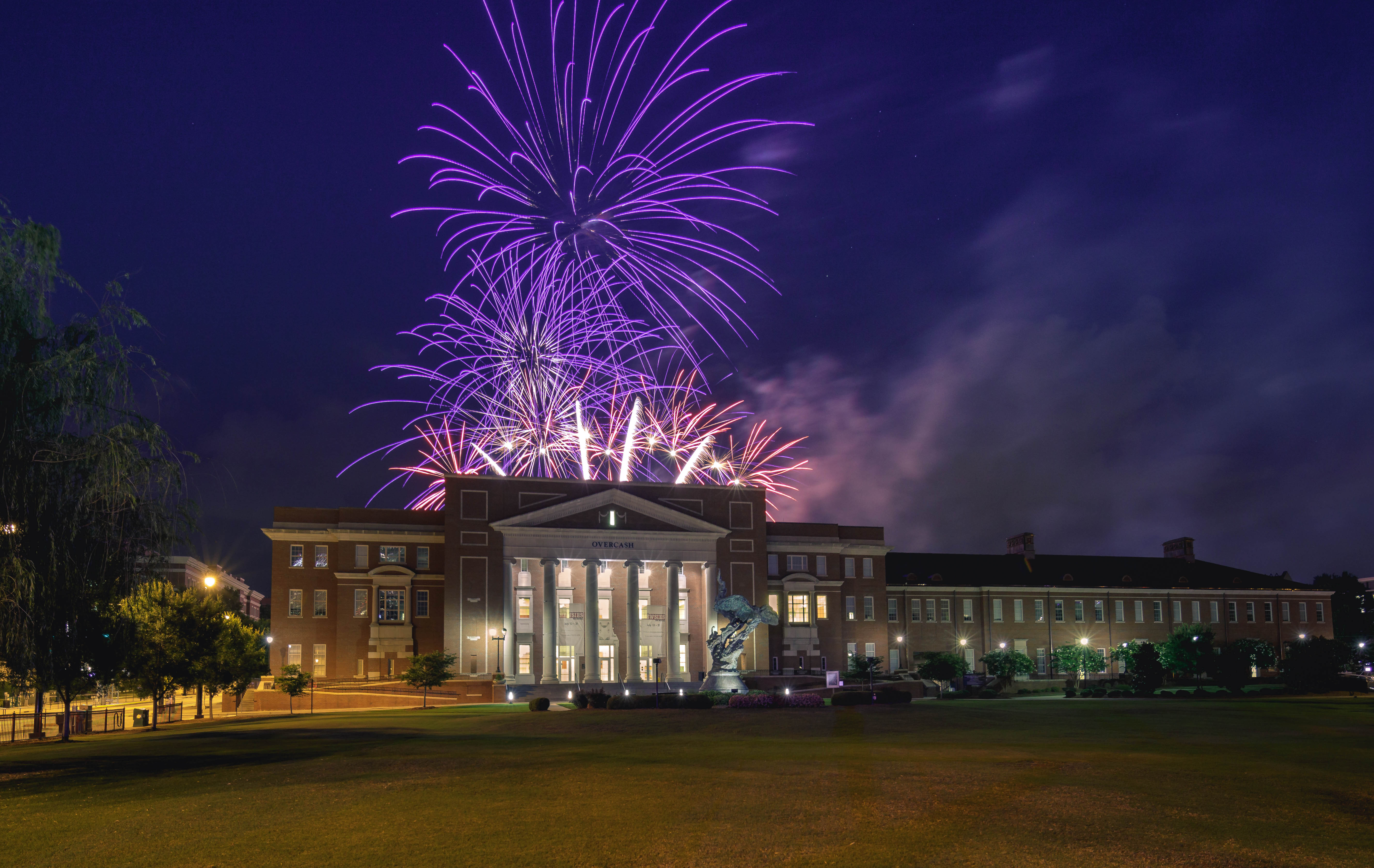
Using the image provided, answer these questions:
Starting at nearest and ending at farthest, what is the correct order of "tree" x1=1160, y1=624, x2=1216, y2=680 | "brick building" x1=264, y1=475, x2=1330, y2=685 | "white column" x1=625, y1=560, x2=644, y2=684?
"brick building" x1=264, y1=475, x2=1330, y2=685
"white column" x1=625, y1=560, x2=644, y2=684
"tree" x1=1160, y1=624, x2=1216, y2=680

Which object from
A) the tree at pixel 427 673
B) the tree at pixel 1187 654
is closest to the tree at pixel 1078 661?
the tree at pixel 1187 654

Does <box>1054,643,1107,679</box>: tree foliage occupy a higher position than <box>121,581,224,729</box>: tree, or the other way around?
<box>121,581,224,729</box>: tree

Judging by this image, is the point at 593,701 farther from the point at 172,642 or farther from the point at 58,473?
the point at 58,473

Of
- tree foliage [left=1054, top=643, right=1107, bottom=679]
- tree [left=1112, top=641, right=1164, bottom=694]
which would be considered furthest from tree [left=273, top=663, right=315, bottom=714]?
tree foliage [left=1054, top=643, right=1107, bottom=679]

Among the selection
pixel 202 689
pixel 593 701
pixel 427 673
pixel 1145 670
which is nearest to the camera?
pixel 593 701

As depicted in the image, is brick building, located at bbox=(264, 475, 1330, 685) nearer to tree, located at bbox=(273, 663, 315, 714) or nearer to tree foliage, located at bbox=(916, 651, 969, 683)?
tree foliage, located at bbox=(916, 651, 969, 683)

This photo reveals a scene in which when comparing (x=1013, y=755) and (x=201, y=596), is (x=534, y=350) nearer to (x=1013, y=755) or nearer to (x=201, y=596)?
(x=201, y=596)

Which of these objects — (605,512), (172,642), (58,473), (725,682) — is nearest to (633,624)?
(605,512)

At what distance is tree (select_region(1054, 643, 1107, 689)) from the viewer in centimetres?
8669

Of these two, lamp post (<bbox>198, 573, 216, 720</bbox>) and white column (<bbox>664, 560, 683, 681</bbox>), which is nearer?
lamp post (<bbox>198, 573, 216, 720</bbox>)

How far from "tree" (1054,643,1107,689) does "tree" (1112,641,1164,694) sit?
1289cm

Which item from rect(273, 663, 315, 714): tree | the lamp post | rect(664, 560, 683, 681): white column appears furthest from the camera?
rect(664, 560, 683, 681): white column

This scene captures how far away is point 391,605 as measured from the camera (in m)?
75.1

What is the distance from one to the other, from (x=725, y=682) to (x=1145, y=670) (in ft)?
95.0
